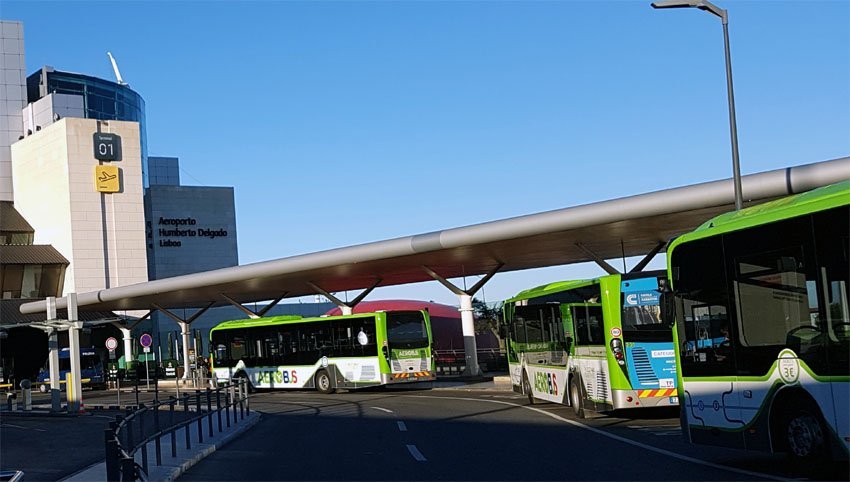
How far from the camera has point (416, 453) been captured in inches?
620

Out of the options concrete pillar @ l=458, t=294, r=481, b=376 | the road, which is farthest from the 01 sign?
the road

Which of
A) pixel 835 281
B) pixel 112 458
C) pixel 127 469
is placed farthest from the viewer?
pixel 127 469

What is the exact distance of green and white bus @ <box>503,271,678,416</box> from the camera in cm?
1892

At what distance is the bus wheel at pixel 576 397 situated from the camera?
21.3 meters

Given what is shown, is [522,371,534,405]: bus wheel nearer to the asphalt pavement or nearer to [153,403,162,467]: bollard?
the asphalt pavement

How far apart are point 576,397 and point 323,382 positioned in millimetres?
19443

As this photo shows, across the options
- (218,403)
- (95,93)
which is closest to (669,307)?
(218,403)

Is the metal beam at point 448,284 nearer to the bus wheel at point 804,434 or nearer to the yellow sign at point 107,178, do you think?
the bus wheel at point 804,434

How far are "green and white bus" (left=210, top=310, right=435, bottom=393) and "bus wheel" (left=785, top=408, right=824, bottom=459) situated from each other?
1016 inches

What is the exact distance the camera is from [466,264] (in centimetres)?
4581

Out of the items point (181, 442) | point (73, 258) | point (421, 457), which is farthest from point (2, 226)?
point (421, 457)

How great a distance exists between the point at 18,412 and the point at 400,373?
1509cm

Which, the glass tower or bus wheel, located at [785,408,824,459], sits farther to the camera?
the glass tower

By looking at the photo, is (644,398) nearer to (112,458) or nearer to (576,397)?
(576,397)
